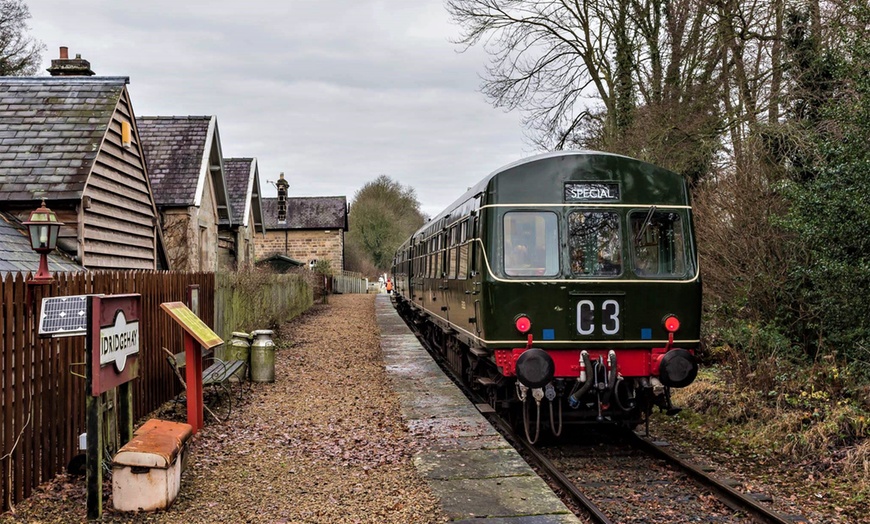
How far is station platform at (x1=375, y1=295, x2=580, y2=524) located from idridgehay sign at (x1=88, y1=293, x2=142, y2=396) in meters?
2.60

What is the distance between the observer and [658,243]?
7.59 m

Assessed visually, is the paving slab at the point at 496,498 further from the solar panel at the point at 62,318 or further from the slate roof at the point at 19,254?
the slate roof at the point at 19,254

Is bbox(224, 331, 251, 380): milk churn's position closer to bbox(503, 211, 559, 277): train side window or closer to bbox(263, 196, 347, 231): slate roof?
bbox(503, 211, 559, 277): train side window

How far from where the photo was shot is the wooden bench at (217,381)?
844cm

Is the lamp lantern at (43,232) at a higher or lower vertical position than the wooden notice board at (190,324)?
higher

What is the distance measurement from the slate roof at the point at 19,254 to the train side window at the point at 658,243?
6.97 m

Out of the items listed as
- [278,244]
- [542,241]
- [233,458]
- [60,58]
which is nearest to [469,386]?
[542,241]

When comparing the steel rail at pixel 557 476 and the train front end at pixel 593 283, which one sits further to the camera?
the train front end at pixel 593 283

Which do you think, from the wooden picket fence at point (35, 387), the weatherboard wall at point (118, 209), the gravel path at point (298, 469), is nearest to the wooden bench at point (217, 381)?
the gravel path at point (298, 469)

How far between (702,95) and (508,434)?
1007cm

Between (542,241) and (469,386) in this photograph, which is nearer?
(542,241)

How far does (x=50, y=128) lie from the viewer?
1188cm

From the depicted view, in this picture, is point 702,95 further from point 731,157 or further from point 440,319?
point 440,319

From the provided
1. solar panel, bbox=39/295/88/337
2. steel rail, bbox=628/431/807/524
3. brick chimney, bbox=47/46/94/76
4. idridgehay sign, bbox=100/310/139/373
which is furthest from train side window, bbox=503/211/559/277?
brick chimney, bbox=47/46/94/76
